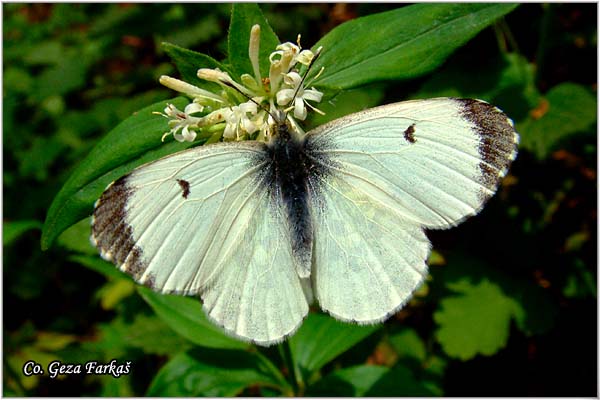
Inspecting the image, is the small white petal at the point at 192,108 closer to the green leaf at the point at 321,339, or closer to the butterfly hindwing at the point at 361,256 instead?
the butterfly hindwing at the point at 361,256

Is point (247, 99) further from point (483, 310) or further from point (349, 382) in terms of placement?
point (483, 310)

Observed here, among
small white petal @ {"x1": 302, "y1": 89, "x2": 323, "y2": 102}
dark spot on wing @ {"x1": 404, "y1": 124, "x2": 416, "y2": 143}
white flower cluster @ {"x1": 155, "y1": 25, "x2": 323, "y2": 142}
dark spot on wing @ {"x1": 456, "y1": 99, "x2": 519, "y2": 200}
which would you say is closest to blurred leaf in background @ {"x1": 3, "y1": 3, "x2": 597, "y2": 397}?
white flower cluster @ {"x1": 155, "y1": 25, "x2": 323, "y2": 142}

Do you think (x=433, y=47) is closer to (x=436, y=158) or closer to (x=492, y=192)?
(x=436, y=158)

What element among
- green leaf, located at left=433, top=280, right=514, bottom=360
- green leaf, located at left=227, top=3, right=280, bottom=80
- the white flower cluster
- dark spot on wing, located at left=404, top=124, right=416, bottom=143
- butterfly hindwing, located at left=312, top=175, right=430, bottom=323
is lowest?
green leaf, located at left=433, top=280, right=514, bottom=360

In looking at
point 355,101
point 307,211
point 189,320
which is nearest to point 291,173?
point 307,211

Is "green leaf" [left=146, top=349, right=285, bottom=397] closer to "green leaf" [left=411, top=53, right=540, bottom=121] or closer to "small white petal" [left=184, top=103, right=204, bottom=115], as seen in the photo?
"small white petal" [left=184, top=103, right=204, bottom=115]

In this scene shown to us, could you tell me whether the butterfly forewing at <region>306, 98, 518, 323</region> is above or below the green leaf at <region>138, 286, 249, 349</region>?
above
